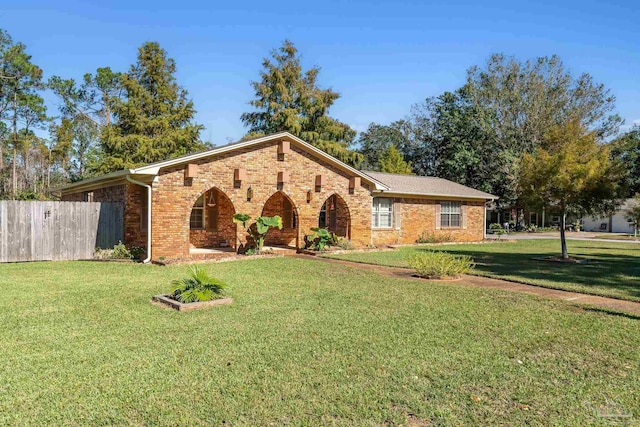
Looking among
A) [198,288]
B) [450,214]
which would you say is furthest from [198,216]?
[450,214]

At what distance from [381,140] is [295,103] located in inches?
706

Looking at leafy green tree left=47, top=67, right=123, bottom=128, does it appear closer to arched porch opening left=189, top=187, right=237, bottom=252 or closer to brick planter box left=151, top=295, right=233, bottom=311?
arched porch opening left=189, top=187, right=237, bottom=252

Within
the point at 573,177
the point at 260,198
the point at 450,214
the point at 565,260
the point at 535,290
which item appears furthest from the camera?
the point at 450,214

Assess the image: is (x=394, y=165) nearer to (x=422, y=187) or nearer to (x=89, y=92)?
(x=422, y=187)

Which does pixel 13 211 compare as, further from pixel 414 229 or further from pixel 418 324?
pixel 414 229

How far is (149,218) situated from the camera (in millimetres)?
14008

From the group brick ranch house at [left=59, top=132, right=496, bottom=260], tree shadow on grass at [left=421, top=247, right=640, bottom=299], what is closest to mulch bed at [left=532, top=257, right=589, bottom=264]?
tree shadow on grass at [left=421, top=247, right=640, bottom=299]

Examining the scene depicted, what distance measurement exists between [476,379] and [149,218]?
11.9 metres

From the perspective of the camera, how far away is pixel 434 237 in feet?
75.8

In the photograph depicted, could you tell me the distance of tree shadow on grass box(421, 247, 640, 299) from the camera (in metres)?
10.6

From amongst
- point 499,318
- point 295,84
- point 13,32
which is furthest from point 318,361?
point 13,32

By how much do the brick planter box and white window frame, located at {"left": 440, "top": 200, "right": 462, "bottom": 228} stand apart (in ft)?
58.6

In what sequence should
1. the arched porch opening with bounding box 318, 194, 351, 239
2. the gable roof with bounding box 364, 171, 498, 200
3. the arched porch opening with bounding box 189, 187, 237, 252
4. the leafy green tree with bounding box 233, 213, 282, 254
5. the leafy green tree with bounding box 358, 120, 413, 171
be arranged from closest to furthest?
1. the leafy green tree with bounding box 233, 213, 282, 254
2. the arched porch opening with bounding box 189, 187, 237, 252
3. the arched porch opening with bounding box 318, 194, 351, 239
4. the gable roof with bounding box 364, 171, 498, 200
5. the leafy green tree with bounding box 358, 120, 413, 171

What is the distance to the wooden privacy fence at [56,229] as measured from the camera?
45.0 feet
